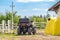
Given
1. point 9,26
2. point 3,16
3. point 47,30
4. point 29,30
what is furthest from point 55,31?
point 3,16

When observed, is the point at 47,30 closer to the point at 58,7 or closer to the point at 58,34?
the point at 58,34

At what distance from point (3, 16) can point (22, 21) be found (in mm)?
36561

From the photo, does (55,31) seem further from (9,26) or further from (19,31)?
(9,26)

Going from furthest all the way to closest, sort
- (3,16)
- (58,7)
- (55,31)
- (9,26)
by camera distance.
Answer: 1. (3,16)
2. (58,7)
3. (9,26)
4. (55,31)

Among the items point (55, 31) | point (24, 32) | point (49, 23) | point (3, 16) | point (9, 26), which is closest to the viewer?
point (55, 31)

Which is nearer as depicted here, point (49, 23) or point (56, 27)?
point (56, 27)

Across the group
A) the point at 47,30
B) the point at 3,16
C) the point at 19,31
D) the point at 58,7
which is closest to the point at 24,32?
the point at 19,31

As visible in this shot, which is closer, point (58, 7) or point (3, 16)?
point (58, 7)

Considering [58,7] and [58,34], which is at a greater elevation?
[58,7]

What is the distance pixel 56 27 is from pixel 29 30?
4290 millimetres

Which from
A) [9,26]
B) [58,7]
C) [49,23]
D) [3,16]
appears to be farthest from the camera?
[3,16]

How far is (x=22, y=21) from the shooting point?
3275 centimetres

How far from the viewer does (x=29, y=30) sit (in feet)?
100

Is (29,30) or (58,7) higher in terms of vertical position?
(58,7)
